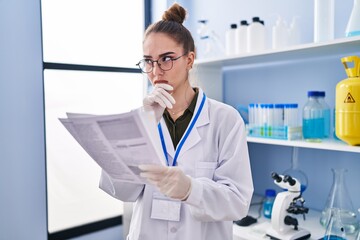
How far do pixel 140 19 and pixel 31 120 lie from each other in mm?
1189

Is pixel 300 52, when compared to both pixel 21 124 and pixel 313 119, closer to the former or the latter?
pixel 313 119

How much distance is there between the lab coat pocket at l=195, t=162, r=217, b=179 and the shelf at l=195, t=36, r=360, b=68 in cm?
75

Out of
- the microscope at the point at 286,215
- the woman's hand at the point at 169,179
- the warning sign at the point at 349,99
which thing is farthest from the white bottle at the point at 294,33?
the woman's hand at the point at 169,179

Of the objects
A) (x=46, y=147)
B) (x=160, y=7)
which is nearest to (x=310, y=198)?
(x=46, y=147)

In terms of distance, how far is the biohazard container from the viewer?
125 cm

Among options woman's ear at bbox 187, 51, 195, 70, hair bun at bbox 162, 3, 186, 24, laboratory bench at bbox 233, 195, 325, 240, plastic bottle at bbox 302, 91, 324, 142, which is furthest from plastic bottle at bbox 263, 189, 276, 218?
hair bun at bbox 162, 3, 186, 24

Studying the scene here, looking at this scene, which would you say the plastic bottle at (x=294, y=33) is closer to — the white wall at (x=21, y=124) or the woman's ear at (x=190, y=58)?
the woman's ear at (x=190, y=58)

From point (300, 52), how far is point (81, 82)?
140cm

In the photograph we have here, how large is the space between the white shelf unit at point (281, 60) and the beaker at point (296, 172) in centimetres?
28

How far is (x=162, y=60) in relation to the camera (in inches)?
41.6

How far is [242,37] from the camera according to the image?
70.5 inches

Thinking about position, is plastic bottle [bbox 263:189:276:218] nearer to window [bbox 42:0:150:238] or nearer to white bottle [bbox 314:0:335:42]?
white bottle [bbox 314:0:335:42]

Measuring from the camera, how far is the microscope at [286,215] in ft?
4.61

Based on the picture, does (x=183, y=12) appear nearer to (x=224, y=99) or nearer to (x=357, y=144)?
(x=357, y=144)
